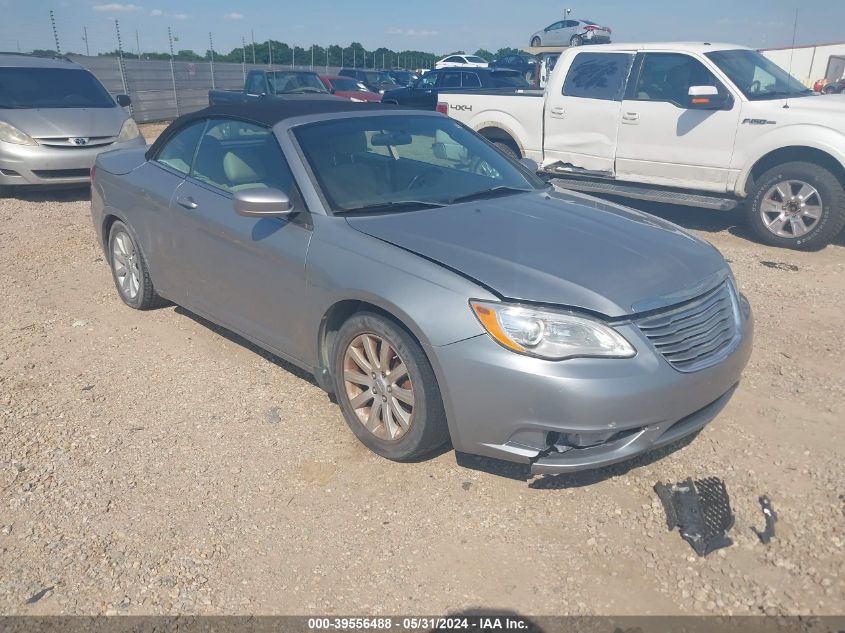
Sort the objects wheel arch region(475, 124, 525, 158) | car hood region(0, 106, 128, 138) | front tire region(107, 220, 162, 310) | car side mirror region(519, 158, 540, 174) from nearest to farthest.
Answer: car side mirror region(519, 158, 540, 174), front tire region(107, 220, 162, 310), wheel arch region(475, 124, 525, 158), car hood region(0, 106, 128, 138)

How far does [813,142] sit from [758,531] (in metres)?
5.34

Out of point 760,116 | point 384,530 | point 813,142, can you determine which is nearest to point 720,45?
point 760,116

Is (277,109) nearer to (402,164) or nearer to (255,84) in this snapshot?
(402,164)

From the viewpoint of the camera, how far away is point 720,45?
802cm

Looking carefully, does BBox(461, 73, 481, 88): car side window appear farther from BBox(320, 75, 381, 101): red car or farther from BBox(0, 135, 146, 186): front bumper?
BBox(0, 135, 146, 186): front bumper

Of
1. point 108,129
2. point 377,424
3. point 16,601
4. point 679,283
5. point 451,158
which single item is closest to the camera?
point 16,601

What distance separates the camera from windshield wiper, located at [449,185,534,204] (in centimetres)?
394

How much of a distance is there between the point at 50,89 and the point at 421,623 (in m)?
10.5

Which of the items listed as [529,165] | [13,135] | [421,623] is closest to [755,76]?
[529,165]

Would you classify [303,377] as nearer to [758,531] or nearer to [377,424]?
[377,424]

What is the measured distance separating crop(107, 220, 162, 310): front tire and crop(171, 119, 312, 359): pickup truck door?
2.38 ft

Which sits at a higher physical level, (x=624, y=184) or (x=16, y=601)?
(x=624, y=184)

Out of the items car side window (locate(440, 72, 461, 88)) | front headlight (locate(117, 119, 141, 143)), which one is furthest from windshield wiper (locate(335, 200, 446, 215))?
car side window (locate(440, 72, 461, 88))

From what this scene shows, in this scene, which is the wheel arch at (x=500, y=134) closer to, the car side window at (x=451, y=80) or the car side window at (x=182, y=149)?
the car side window at (x=182, y=149)
